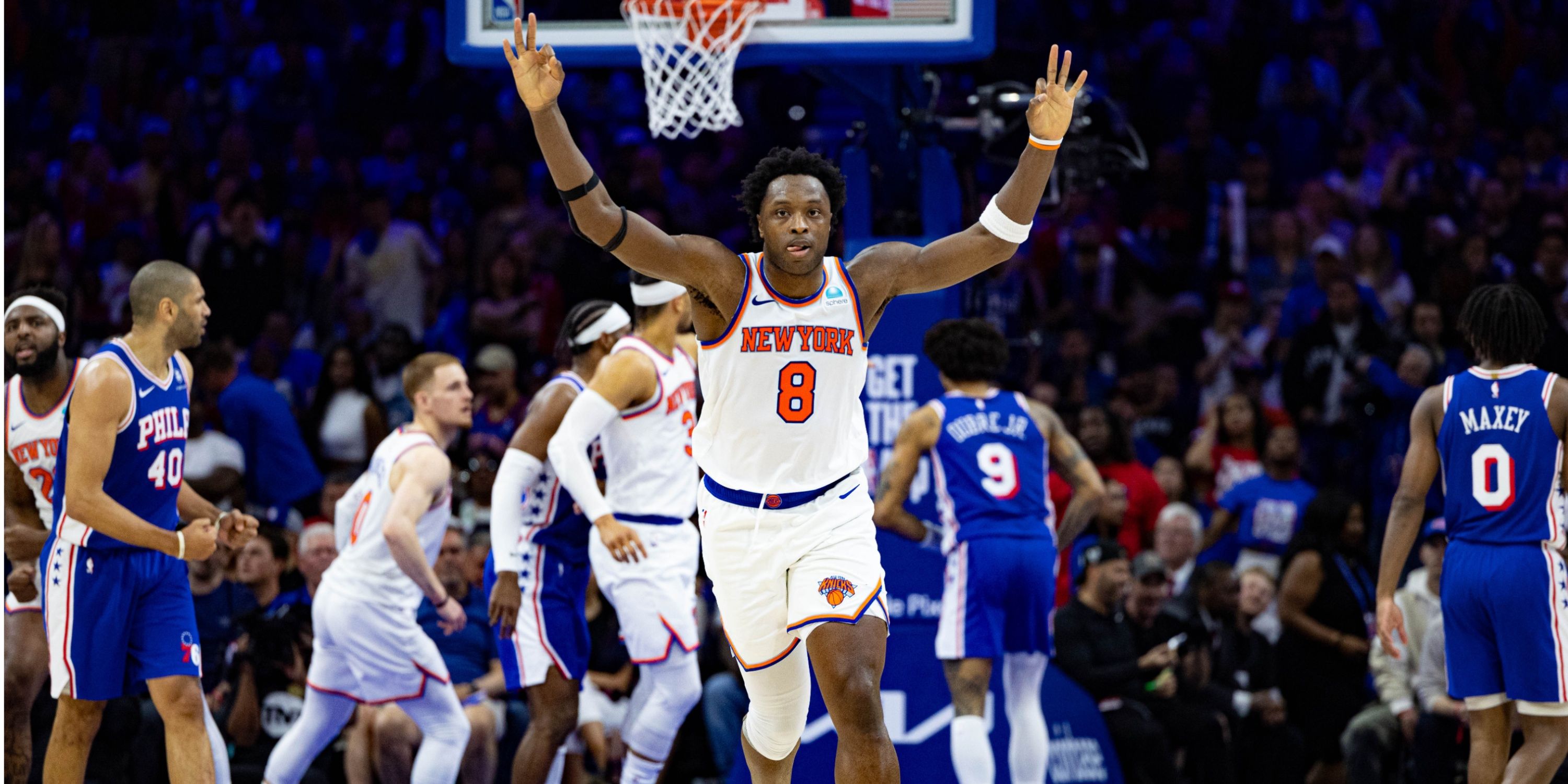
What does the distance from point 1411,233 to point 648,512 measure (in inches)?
320

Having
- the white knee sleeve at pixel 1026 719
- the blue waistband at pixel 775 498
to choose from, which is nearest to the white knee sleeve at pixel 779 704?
the blue waistband at pixel 775 498

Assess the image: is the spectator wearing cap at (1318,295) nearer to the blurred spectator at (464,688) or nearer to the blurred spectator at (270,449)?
the blurred spectator at (464,688)

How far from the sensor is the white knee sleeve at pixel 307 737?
722 cm

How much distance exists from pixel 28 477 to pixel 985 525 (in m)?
4.21

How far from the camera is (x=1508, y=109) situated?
14523 millimetres

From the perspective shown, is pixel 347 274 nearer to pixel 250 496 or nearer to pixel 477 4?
pixel 250 496

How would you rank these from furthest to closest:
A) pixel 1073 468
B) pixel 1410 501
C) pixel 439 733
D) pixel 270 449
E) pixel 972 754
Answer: pixel 270 449
pixel 1073 468
pixel 972 754
pixel 439 733
pixel 1410 501

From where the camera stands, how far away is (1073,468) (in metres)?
8.07

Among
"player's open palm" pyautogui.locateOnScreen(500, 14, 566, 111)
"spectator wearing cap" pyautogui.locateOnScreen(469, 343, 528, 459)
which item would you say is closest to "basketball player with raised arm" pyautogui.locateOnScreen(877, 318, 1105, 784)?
"player's open palm" pyautogui.locateOnScreen(500, 14, 566, 111)

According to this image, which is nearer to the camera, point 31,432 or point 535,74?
point 535,74

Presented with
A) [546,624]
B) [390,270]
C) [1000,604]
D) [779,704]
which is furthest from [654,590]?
[390,270]

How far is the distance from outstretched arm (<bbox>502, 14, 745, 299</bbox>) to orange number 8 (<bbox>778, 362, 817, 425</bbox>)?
1.14 feet

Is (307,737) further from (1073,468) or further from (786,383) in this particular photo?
(1073,468)

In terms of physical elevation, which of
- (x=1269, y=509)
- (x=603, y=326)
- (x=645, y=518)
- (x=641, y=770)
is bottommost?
(x=641, y=770)
